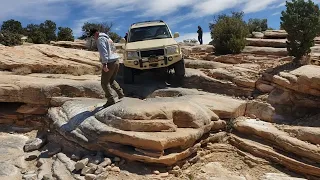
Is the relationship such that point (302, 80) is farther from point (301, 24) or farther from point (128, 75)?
point (128, 75)

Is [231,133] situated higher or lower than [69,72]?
lower

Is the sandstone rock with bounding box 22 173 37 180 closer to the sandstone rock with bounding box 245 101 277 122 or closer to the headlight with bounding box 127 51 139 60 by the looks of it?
the headlight with bounding box 127 51 139 60

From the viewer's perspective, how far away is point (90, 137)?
6.92 m

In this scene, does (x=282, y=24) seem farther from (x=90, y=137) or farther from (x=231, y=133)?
(x=90, y=137)

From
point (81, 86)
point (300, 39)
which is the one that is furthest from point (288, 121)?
point (81, 86)

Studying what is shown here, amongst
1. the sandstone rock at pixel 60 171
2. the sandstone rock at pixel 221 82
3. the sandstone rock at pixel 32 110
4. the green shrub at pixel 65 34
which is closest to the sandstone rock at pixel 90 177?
the sandstone rock at pixel 60 171

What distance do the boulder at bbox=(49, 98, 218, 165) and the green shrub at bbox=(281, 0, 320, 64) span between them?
17.1 feet

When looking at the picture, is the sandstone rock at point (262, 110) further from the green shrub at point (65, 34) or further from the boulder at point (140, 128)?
the green shrub at point (65, 34)

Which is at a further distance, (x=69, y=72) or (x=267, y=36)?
(x=267, y=36)

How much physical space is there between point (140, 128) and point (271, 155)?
2.85 metres

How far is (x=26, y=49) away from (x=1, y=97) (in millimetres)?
4027

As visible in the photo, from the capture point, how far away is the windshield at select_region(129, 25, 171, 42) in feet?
35.9

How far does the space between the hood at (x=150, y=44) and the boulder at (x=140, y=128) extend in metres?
2.84

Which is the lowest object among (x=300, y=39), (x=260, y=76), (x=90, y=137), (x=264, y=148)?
(x=264, y=148)
